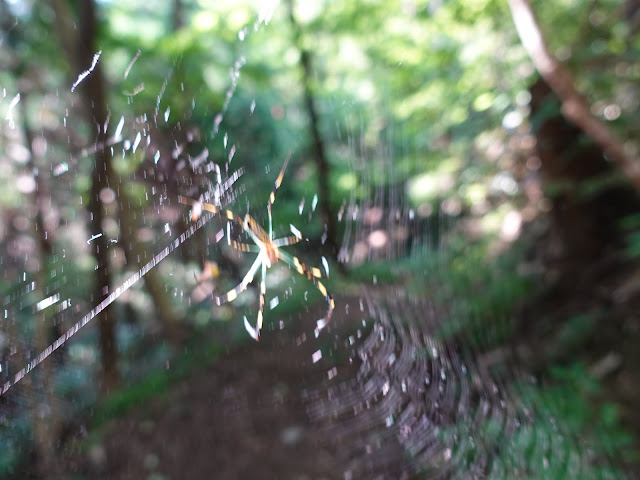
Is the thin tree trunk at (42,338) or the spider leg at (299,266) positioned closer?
the spider leg at (299,266)

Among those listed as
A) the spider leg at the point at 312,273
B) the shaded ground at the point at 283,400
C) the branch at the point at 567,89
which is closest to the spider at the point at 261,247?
the spider leg at the point at 312,273

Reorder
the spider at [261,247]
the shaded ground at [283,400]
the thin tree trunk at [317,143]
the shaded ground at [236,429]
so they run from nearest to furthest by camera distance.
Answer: the spider at [261,247], the shaded ground at [283,400], the shaded ground at [236,429], the thin tree trunk at [317,143]

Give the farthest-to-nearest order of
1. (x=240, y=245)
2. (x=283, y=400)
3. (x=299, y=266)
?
(x=283, y=400) < (x=240, y=245) < (x=299, y=266)

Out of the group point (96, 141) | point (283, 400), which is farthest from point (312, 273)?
point (283, 400)

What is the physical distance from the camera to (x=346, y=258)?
2611 millimetres

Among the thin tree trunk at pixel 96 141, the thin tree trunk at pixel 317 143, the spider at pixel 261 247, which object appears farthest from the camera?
the thin tree trunk at pixel 317 143

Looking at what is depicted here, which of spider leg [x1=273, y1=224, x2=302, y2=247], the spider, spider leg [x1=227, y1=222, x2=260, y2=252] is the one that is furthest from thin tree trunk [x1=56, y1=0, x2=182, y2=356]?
spider leg [x1=273, y1=224, x2=302, y2=247]

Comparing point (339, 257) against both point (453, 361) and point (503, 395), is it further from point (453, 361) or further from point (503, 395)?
point (503, 395)

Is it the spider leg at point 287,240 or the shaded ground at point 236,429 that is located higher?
the spider leg at point 287,240

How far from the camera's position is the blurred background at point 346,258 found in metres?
1.86

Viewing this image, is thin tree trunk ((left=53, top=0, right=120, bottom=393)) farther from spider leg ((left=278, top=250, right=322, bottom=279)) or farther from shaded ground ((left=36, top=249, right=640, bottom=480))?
spider leg ((left=278, top=250, right=322, bottom=279))

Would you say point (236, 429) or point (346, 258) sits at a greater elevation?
point (346, 258)

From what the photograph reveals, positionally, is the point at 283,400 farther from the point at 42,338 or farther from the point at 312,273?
the point at 42,338

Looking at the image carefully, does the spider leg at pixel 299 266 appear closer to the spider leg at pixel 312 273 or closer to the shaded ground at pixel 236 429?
the spider leg at pixel 312 273
